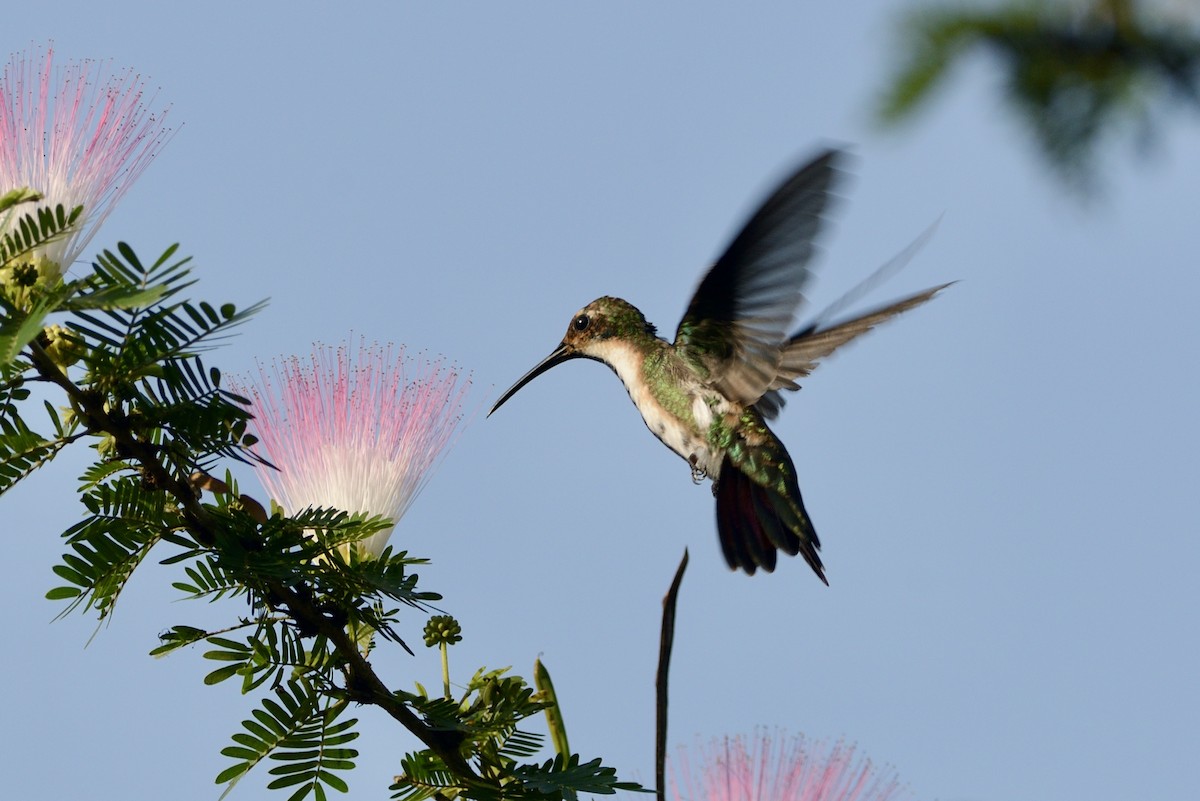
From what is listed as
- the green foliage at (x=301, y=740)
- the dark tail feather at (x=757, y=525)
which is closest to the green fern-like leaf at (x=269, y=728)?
the green foliage at (x=301, y=740)

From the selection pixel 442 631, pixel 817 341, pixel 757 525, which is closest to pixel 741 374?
pixel 817 341

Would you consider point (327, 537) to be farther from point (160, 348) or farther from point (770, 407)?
point (770, 407)

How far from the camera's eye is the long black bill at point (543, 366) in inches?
162

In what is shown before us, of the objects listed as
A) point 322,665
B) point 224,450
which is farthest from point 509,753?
point 224,450

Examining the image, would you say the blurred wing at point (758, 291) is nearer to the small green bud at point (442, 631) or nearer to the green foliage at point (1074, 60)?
the green foliage at point (1074, 60)

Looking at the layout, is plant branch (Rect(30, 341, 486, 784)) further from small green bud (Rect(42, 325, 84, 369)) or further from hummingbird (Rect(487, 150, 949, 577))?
hummingbird (Rect(487, 150, 949, 577))

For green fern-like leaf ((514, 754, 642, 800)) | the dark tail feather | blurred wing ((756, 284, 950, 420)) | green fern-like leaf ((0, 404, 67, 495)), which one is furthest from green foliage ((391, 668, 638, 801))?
blurred wing ((756, 284, 950, 420))

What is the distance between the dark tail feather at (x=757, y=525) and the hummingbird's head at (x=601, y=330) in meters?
0.54

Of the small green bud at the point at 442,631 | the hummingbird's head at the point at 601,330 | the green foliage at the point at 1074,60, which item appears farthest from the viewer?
the hummingbird's head at the point at 601,330

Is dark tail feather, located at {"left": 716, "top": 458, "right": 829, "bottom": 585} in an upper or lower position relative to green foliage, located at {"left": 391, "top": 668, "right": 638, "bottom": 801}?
upper

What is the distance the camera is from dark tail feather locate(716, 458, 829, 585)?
3.35m

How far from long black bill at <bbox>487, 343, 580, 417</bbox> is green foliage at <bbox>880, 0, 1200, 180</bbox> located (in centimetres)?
211

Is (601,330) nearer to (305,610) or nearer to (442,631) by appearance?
(442,631)

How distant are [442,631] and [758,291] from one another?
1.34 meters
